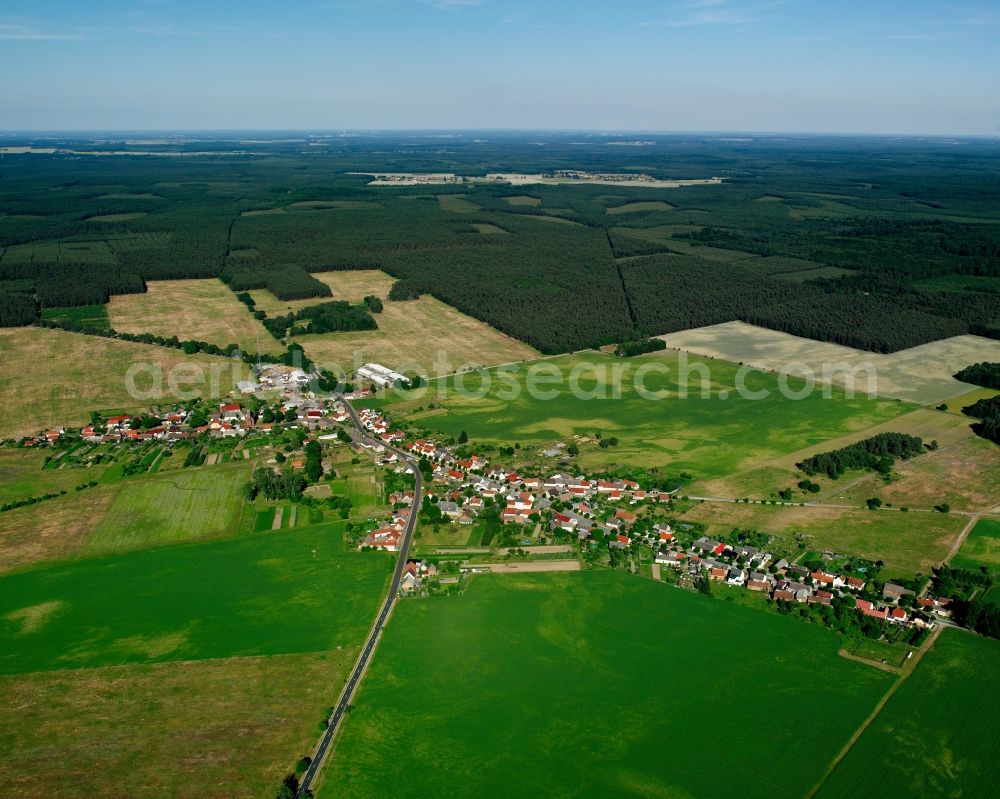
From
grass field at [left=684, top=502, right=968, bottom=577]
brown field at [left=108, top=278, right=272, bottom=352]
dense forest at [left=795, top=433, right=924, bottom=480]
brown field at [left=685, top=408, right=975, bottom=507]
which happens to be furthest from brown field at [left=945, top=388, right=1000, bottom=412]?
brown field at [left=108, top=278, right=272, bottom=352]

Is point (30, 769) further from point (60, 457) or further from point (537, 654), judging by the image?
point (60, 457)

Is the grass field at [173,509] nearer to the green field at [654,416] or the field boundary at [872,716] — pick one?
the green field at [654,416]

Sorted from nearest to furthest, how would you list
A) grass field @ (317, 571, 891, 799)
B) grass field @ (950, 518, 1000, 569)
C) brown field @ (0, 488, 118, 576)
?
grass field @ (317, 571, 891, 799) → grass field @ (950, 518, 1000, 569) → brown field @ (0, 488, 118, 576)

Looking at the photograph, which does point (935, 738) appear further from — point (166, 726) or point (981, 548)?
point (166, 726)

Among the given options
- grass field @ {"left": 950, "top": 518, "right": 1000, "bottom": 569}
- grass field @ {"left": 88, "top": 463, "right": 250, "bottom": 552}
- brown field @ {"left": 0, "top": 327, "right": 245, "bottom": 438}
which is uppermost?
brown field @ {"left": 0, "top": 327, "right": 245, "bottom": 438}

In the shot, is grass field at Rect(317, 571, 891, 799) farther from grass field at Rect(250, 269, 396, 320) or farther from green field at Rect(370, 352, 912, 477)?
grass field at Rect(250, 269, 396, 320)

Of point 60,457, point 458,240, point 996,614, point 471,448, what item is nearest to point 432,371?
point 471,448

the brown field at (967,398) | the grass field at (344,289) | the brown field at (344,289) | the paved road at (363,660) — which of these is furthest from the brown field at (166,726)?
the brown field at (344,289)
